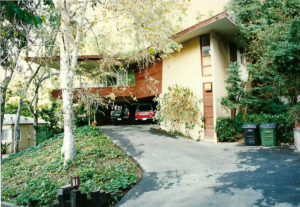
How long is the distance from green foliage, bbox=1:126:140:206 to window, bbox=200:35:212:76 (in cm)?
670

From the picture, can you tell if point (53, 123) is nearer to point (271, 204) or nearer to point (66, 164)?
point (66, 164)

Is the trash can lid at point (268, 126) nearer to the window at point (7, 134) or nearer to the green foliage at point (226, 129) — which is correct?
the green foliage at point (226, 129)

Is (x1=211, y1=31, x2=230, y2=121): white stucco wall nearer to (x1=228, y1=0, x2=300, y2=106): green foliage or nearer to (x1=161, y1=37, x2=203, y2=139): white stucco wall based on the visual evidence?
(x1=161, y1=37, x2=203, y2=139): white stucco wall

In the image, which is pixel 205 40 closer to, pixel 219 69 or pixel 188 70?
pixel 219 69

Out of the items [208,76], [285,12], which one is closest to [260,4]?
[285,12]

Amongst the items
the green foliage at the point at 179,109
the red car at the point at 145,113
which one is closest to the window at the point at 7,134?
the red car at the point at 145,113

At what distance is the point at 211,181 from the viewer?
6.36 m

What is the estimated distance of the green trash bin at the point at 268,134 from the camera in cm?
1023

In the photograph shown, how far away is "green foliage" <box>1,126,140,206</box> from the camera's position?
6.49 metres

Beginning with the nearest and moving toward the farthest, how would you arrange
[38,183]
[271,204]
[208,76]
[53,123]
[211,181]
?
[271,204] < [211,181] < [38,183] < [208,76] < [53,123]

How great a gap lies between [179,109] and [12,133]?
22042 millimetres

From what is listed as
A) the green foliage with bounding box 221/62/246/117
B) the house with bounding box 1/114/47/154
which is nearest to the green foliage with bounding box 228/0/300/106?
the green foliage with bounding box 221/62/246/117

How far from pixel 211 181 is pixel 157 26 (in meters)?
6.06

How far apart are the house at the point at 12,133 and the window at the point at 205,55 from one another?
22.1m
